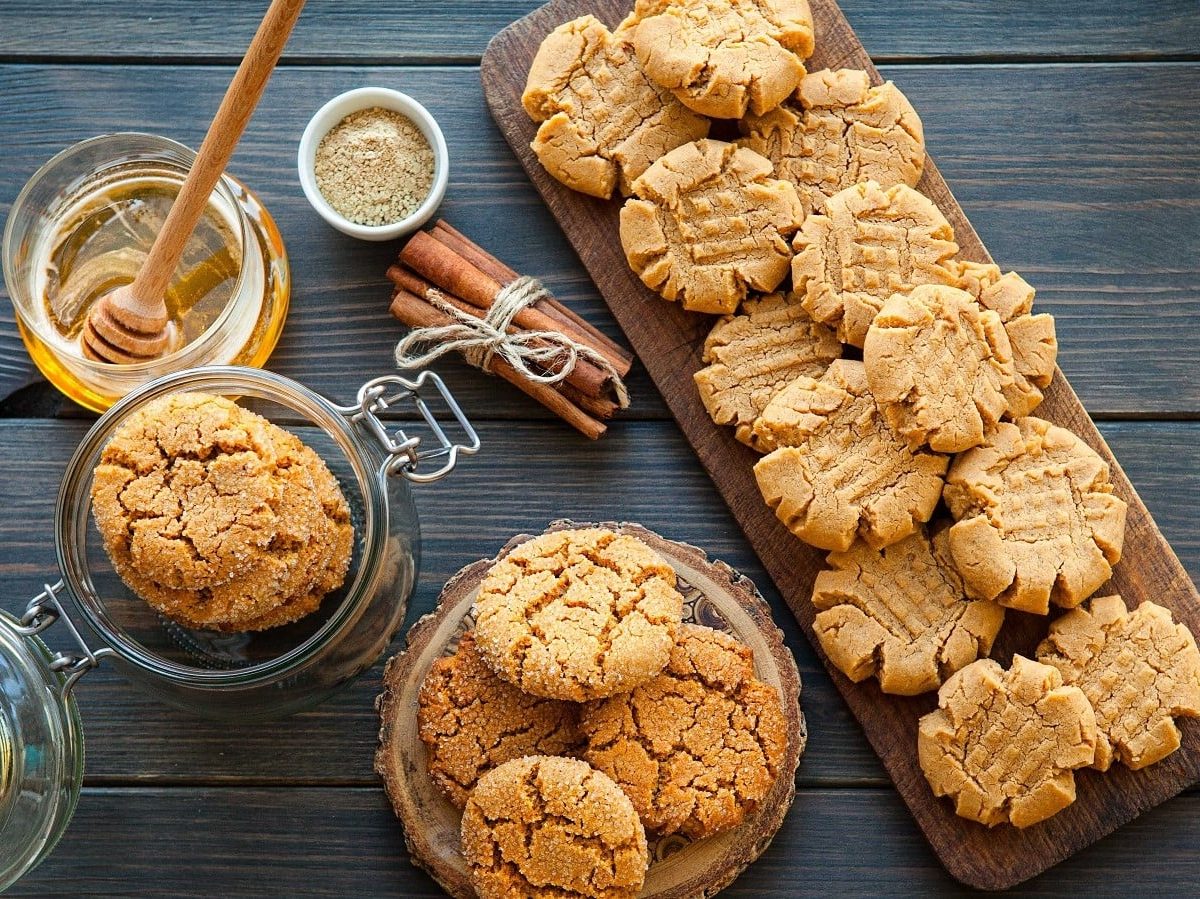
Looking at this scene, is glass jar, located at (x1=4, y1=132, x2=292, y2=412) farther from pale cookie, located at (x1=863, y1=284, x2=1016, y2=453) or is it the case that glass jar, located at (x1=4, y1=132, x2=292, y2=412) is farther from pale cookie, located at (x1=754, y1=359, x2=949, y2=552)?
pale cookie, located at (x1=863, y1=284, x2=1016, y2=453)

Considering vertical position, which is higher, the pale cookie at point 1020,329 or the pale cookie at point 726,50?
the pale cookie at point 726,50

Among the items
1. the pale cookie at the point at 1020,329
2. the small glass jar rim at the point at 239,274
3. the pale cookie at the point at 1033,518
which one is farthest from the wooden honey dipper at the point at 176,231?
the pale cookie at the point at 1033,518

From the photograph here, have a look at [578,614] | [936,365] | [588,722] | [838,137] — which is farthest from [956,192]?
[588,722]

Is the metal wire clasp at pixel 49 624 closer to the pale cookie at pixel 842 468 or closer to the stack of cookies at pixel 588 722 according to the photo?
the stack of cookies at pixel 588 722

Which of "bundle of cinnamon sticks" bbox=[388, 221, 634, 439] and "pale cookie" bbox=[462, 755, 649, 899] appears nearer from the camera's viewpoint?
"pale cookie" bbox=[462, 755, 649, 899]

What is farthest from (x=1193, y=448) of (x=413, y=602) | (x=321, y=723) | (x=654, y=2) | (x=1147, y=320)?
(x=321, y=723)

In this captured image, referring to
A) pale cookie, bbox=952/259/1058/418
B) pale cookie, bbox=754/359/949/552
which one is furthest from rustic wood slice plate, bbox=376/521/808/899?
pale cookie, bbox=952/259/1058/418
